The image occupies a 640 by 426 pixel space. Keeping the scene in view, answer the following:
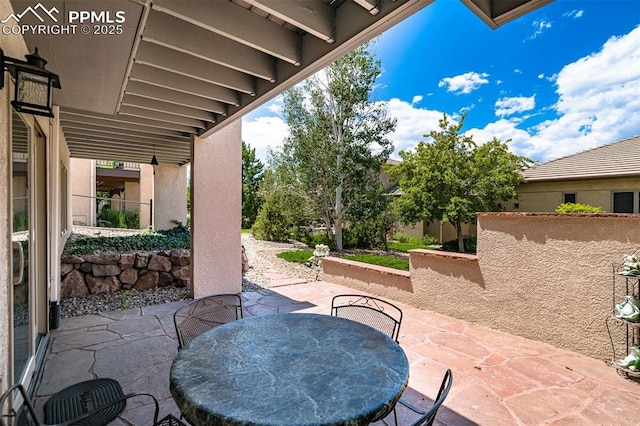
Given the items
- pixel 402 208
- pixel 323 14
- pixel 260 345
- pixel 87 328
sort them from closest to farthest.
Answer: pixel 260 345 < pixel 323 14 < pixel 87 328 < pixel 402 208

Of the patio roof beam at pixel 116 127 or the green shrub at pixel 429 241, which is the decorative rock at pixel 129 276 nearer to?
the patio roof beam at pixel 116 127

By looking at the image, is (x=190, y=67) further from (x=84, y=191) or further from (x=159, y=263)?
(x=84, y=191)

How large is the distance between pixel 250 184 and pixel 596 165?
2067 centimetres

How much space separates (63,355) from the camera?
133 inches

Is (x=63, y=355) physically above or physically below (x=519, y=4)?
below

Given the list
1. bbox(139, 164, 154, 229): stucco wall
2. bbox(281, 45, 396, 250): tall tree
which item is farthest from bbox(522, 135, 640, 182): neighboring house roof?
bbox(139, 164, 154, 229): stucco wall

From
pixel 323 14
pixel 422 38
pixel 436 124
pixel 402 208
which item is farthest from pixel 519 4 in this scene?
pixel 422 38

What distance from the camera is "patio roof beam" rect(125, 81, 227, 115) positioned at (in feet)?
12.3

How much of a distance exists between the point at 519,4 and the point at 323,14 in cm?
138

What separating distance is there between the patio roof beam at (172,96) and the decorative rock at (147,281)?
384cm

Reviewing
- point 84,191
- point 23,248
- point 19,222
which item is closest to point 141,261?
point 23,248

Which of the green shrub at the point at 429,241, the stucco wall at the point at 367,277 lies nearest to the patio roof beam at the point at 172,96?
the stucco wall at the point at 367,277

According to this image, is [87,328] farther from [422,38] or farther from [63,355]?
[422,38]

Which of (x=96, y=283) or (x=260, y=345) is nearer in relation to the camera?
(x=260, y=345)
